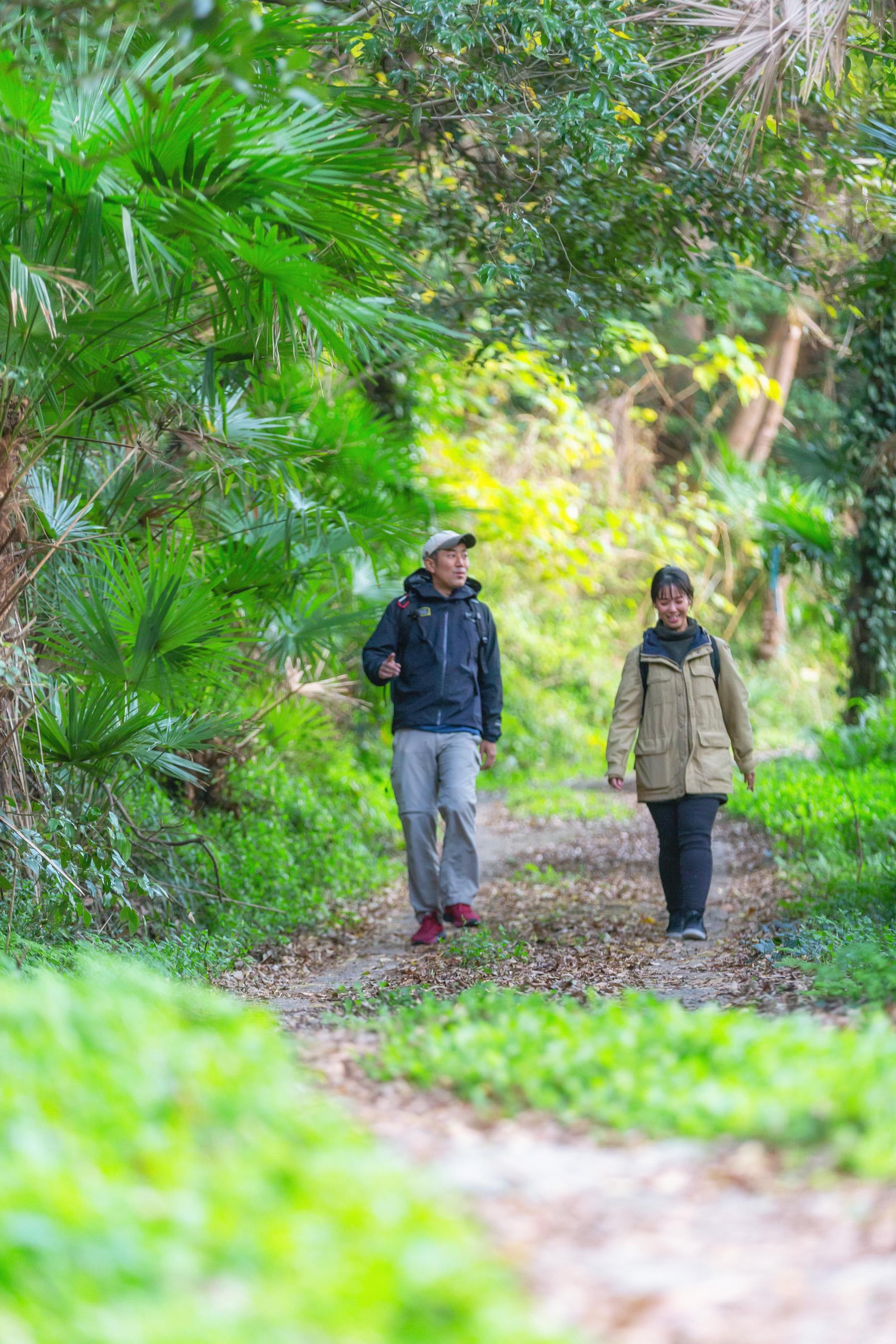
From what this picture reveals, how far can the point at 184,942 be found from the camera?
626 centimetres

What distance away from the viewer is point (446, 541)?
22.3 ft

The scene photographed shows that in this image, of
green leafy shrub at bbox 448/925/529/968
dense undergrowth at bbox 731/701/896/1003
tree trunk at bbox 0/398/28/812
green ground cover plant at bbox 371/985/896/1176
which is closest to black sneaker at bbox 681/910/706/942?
dense undergrowth at bbox 731/701/896/1003

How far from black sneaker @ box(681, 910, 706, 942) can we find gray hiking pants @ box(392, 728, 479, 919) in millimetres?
1081

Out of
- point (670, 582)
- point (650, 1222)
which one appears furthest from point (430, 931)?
point (650, 1222)

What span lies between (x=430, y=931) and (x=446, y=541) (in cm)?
200

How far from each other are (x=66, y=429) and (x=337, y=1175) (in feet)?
13.4

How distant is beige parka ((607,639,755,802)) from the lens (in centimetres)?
656

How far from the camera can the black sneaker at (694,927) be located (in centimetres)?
650

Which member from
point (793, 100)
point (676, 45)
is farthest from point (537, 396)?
point (793, 100)

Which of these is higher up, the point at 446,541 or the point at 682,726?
the point at 446,541

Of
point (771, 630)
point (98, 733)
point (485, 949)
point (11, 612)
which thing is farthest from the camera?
point (771, 630)

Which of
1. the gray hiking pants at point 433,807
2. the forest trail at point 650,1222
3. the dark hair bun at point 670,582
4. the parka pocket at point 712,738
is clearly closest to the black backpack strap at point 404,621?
the gray hiking pants at point 433,807

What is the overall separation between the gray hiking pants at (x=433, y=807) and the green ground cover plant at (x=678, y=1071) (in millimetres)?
3113

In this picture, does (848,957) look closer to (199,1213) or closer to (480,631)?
(480,631)
